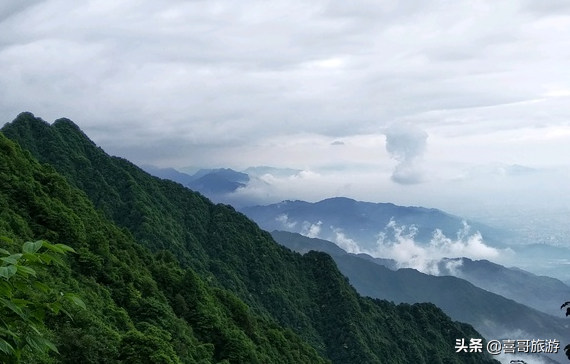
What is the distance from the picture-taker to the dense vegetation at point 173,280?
40000 mm

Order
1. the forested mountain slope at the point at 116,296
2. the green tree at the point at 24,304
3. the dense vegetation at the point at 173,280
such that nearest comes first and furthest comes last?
1. the green tree at the point at 24,304
2. the forested mountain slope at the point at 116,296
3. the dense vegetation at the point at 173,280

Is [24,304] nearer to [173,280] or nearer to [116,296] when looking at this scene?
[116,296]

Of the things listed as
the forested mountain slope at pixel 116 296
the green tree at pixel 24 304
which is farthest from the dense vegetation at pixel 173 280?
the green tree at pixel 24 304

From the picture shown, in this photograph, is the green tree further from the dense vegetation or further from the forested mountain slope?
the forested mountain slope

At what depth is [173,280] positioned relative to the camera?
58.8 metres

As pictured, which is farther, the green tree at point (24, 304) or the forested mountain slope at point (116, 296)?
the forested mountain slope at point (116, 296)

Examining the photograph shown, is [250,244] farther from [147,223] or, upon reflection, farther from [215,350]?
[215,350]

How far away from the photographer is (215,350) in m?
52.6

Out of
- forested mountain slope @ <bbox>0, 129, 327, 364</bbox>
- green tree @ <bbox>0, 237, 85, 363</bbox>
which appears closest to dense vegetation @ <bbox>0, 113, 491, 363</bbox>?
forested mountain slope @ <bbox>0, 129, 327, 364</bbox>

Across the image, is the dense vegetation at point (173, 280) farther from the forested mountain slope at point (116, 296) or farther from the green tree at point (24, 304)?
the green tree at point (24, 304)

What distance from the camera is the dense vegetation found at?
4000 cm

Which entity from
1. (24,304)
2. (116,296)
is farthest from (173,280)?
(24,304)

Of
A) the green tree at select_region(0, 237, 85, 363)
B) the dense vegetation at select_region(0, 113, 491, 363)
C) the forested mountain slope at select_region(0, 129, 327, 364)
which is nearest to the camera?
the green tree at select_region(0, 237, 85, 363)

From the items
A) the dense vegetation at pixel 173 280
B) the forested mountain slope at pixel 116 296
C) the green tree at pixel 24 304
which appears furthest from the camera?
the dense vegetation at pixel 173 280
